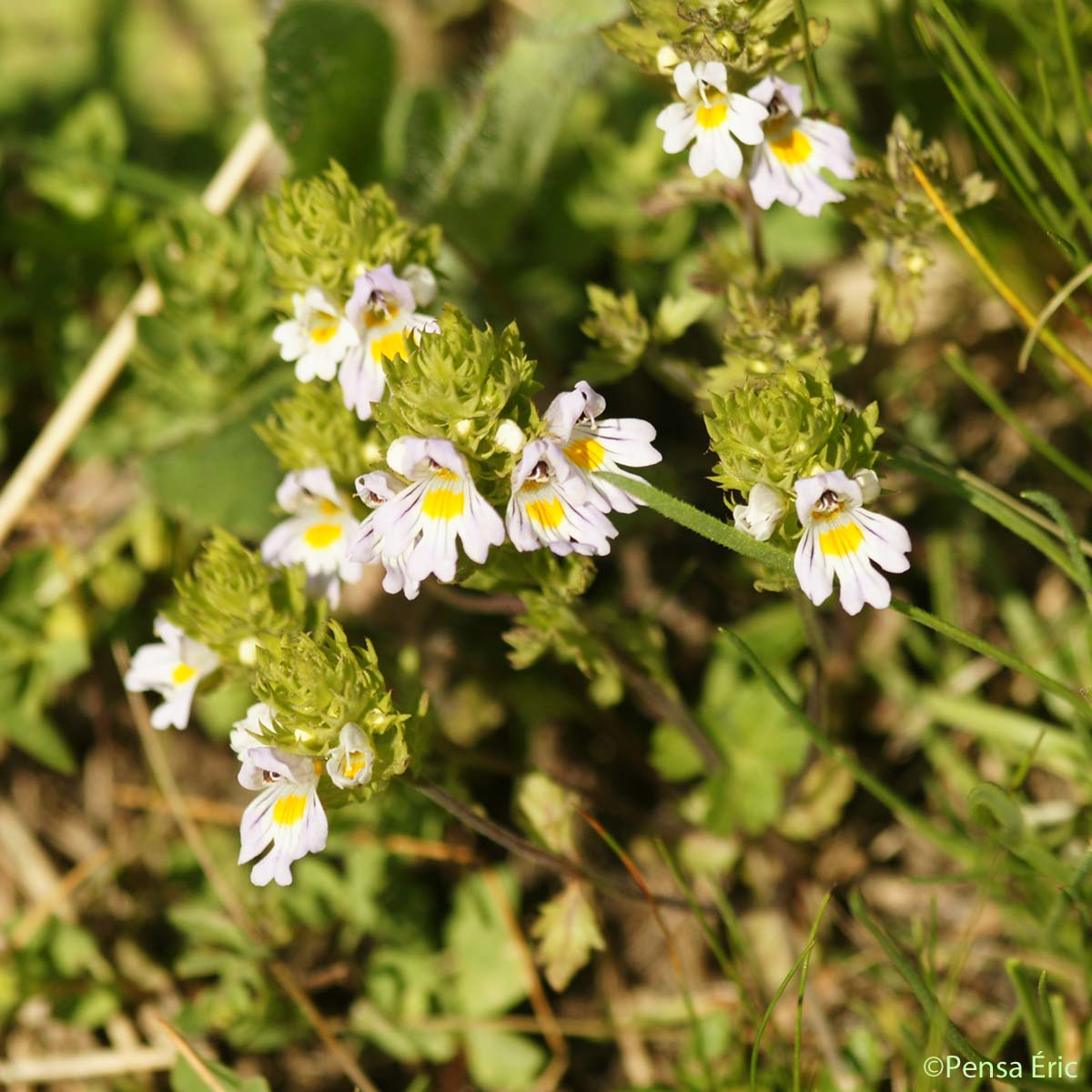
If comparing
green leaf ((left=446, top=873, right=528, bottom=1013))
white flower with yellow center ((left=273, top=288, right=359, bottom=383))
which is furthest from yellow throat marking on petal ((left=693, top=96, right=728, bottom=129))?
green leaf ((left=446, top=873, right=528, bottom=1013))

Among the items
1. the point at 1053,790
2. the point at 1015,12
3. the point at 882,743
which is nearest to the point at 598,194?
the point at 1015,12

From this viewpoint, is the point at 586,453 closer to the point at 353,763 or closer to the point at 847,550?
the point at 847,550

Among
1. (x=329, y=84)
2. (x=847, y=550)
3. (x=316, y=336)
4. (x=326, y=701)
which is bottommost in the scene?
(x=326, y=701)

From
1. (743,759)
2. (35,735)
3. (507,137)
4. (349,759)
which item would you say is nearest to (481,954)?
(743,759)

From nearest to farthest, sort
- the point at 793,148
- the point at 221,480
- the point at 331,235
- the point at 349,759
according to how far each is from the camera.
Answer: the point at 349,759, the point at 331,235, the point at 793,148, the point at 221,480

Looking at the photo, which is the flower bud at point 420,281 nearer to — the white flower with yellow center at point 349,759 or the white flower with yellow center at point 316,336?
the white flower with yellow center at point 316,336

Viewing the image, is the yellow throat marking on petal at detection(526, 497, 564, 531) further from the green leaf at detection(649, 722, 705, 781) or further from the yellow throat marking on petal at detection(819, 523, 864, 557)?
the green leaf at detection(649, 722, 705, 781)
